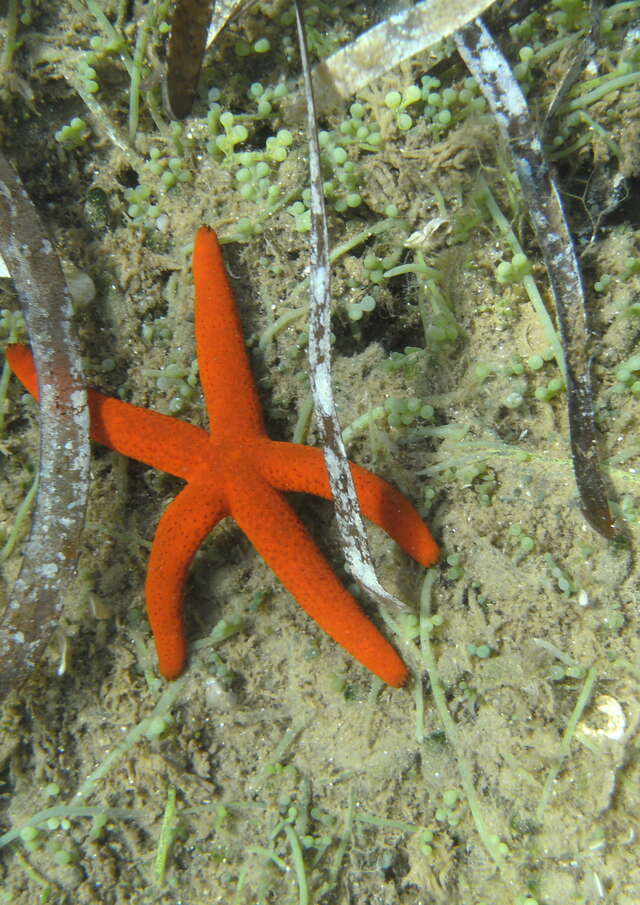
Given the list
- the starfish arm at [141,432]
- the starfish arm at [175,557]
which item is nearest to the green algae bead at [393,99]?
the starfish arm at [141,432]

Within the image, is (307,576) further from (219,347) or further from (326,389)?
(219,347)

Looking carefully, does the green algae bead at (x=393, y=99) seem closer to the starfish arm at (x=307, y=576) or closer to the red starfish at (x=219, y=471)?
the red starfish at (x=219, y=471)

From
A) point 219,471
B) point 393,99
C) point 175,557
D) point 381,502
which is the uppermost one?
point 393,99

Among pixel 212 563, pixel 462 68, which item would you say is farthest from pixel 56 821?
pixel 462 68

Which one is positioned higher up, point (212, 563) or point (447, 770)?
point (212, 563)

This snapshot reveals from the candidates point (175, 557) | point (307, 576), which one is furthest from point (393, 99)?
point (175, 557)

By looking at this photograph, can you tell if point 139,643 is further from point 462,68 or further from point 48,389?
point 462,68
